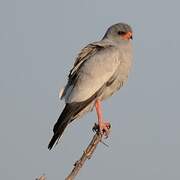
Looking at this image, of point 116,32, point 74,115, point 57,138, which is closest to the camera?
point 57,138

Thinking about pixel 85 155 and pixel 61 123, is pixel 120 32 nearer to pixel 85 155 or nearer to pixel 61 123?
pixel 61 123

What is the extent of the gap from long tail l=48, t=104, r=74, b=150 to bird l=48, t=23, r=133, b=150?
9.9 inches

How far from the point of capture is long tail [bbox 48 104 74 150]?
8210mm

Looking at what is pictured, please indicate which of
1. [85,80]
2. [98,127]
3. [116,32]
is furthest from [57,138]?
[116,32]

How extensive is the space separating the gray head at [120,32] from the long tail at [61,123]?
266 centimetres

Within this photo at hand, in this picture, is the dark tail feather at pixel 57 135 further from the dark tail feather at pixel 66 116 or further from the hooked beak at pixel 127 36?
the hooked beak at pixel 127 36

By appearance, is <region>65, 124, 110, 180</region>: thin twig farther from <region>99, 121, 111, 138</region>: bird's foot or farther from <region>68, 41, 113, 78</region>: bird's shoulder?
<region>68, 41, 113, 78</region>: bird's shoulder

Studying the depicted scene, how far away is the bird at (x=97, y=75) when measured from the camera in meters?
9.69

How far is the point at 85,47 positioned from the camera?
1055 centimetres

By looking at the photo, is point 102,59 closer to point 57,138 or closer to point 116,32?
point 116,32

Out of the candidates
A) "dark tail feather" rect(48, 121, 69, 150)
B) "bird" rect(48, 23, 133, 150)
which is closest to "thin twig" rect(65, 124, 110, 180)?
"dark tail feather" rect(48, 121, 69, 150)

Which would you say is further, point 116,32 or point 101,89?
point 116,32

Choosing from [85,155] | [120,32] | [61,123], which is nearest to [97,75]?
[120,32]

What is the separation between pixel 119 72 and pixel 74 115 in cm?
167
